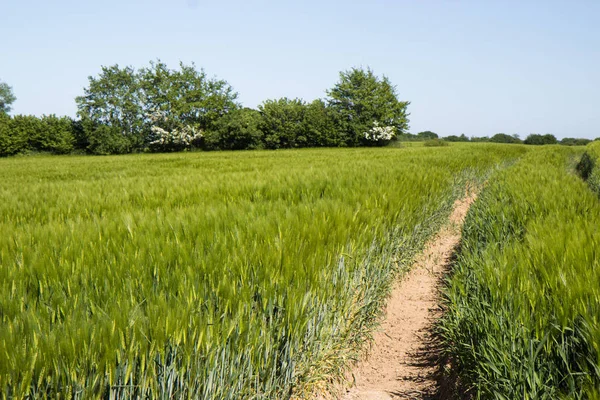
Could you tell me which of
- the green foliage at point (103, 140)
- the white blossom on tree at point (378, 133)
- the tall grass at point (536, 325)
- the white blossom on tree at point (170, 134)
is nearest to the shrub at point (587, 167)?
the tall grass at point (536, 325)

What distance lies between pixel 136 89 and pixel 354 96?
27956 mm

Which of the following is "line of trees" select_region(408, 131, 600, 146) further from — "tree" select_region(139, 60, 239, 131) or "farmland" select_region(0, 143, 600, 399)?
"farmland" select_region(0, 143, 600, 399)

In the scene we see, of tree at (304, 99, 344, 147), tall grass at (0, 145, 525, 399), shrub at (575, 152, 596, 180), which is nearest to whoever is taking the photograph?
tall grass at (0, 145, 525, 399)

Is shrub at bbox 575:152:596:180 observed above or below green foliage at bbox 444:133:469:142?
below

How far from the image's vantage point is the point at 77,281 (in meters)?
1.62

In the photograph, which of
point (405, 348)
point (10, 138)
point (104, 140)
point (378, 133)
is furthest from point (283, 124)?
point (405, 348)

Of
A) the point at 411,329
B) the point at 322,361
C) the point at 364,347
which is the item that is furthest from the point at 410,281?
the point at 322,361

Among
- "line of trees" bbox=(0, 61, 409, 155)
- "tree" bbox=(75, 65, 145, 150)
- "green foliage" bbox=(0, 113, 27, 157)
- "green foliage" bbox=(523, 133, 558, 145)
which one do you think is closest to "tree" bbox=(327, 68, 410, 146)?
"line of trees" bbox=(0, 61, 409, 155)

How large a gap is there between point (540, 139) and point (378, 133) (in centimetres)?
4988

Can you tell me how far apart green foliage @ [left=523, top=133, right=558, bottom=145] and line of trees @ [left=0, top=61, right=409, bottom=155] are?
43.7m

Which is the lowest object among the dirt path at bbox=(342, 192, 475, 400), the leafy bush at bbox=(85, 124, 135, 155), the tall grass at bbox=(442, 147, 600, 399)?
the dirt path at bbox=(342, 192, 475, 400)

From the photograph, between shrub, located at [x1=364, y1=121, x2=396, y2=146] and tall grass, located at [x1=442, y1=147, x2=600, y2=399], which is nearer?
tall grass, located at [x1=442, y1=147, x2=600, y2=399]

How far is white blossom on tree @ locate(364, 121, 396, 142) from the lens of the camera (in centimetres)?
4488

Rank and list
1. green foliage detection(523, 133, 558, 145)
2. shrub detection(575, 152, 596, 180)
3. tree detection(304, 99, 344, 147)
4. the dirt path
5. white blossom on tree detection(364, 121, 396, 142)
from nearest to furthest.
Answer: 1. the dirt path
2. shrub detection(575, 152, 596, 180)
3. tree detection(304, 99, 344, 147)
4. white blossom on tree detection(364, 121, 396, 142)
5. green foliage detection(523, 133, 558, 145)
